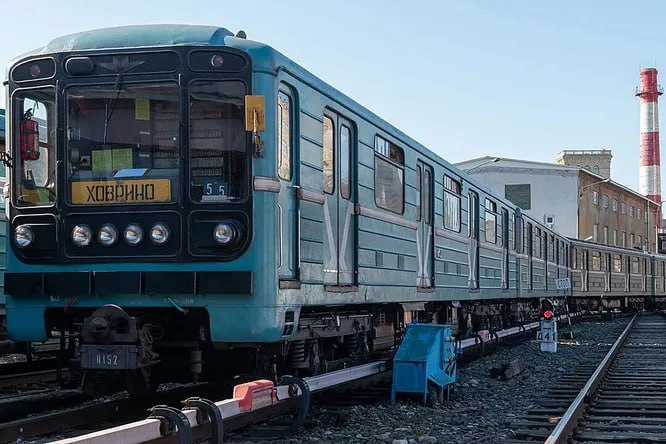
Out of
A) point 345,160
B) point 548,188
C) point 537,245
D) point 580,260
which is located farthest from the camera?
point 548,188

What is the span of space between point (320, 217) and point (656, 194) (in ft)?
192

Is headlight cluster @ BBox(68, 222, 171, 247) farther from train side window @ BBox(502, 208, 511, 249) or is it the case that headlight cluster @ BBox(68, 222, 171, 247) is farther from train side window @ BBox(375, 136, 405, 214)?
train side window @ BBox(502, 208, 511, 249)

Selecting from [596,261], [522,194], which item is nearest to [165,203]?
[596,261]

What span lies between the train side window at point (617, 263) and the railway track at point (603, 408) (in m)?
25.2

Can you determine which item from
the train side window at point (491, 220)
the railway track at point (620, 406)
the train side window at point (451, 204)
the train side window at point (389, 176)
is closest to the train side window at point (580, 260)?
the train side window at point (491, 220)

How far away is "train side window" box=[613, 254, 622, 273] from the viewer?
38.4 metres

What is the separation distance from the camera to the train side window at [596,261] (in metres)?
34.6

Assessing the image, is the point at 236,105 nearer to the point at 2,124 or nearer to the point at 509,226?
the point at 2,124

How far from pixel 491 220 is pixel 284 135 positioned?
404 inches

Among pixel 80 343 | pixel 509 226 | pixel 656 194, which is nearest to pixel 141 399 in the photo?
pixel 80 343

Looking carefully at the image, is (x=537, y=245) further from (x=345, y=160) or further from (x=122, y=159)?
(x=122, y=159)

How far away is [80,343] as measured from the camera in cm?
683

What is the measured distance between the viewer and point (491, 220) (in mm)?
16781

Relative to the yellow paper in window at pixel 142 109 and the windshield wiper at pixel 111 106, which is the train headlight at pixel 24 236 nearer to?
the windshield wiper at pixel 111 106
